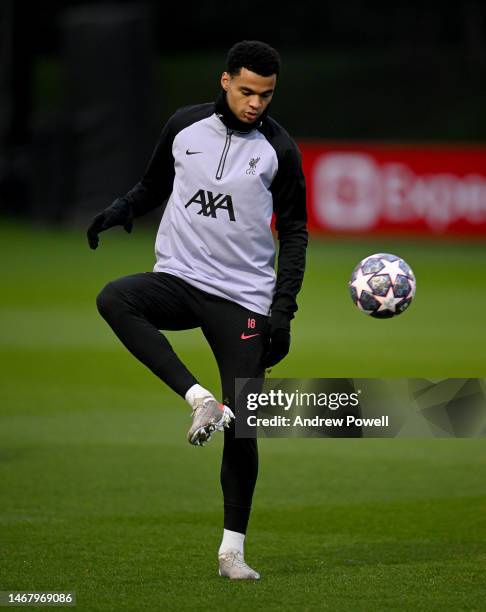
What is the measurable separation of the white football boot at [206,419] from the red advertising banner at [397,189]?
18558 millimetres

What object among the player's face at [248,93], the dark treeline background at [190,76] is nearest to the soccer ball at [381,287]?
the player's face at [248,93]

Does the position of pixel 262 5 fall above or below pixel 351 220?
above

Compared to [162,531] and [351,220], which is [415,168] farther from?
[162,531]

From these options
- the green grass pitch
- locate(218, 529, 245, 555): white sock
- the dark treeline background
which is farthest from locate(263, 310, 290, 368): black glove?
the dark treeline background

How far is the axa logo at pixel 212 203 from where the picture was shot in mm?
6008

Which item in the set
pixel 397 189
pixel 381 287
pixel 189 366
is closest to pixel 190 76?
pixel 397 189

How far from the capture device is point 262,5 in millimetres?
53406

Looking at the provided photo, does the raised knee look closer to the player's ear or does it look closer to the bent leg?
the bent leg

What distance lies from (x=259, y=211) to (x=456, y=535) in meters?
2.14

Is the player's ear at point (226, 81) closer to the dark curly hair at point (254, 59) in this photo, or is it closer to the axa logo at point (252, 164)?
the dark curly hair at point (254, 59)

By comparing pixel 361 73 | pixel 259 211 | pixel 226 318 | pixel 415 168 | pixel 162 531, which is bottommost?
pixel 162 531

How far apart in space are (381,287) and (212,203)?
1005 mm

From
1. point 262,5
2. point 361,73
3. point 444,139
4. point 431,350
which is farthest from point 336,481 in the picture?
point 262,5

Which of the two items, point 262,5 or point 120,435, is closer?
point 120,435
